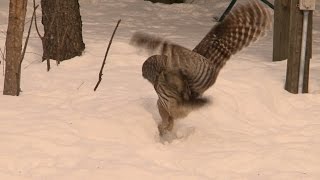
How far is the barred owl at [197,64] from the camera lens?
4.73 m

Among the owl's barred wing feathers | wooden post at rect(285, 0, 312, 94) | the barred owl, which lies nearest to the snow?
wooden post at rect(285, 0, 312, 94)

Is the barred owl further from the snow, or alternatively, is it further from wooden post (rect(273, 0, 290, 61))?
wooden post (rect(273, 0, 290, 61))

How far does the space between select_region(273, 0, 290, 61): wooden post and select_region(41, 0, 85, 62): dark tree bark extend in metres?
2.60

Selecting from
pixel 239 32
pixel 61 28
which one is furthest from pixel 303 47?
pixel 61 28

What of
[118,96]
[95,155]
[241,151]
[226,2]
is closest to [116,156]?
[95,155]

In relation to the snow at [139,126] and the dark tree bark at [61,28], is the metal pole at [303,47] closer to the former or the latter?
the snow at [139,126]

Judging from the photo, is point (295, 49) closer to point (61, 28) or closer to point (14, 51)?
point (61, 28)

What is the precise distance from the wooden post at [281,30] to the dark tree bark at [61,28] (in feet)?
8.52

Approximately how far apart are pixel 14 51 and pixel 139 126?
1547 millimetres

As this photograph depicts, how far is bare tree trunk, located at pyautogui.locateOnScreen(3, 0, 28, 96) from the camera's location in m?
5.85

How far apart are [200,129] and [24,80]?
219cm

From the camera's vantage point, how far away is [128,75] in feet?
22.4

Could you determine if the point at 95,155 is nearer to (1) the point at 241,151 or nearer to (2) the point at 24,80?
(1) the point at 241,151

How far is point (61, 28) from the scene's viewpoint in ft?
24.3
